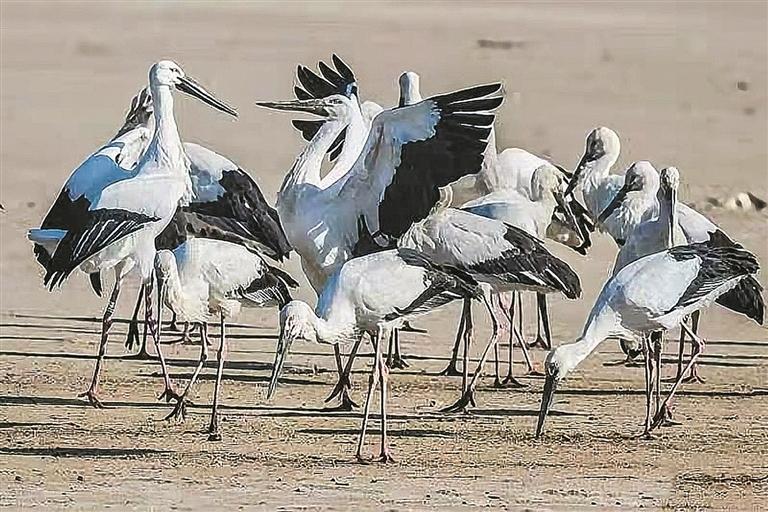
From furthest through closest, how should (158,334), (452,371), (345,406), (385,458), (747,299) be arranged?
(452,371), (747,299), (158,334), (345,406), (385,458)

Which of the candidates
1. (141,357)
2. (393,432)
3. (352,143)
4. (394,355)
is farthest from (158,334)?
(394,355)

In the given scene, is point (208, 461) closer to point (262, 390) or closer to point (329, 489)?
point (329, 489)

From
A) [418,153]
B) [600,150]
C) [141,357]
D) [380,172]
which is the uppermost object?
[600,150]

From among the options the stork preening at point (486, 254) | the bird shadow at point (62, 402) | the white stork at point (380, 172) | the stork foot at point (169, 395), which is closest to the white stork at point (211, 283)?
the stork foot at point (169, 395)

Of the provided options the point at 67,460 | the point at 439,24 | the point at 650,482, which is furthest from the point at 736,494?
the point at 439,24

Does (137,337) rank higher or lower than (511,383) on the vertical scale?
higher

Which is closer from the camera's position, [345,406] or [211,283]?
[211,283]

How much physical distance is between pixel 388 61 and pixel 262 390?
774 inches

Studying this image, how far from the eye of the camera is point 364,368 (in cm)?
1506

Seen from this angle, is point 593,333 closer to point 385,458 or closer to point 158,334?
point 385,458

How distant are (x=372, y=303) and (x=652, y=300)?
5.85 ft

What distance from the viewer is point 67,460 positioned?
1169 cm

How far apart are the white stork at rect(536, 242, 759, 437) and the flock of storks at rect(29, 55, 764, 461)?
0.5 inches

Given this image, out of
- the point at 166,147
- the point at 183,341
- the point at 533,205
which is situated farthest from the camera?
the point at 183,341
